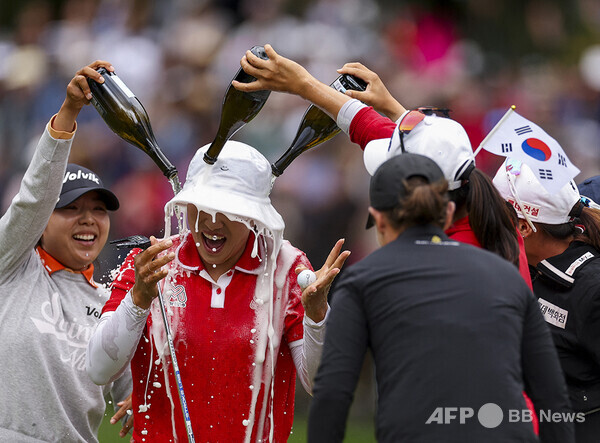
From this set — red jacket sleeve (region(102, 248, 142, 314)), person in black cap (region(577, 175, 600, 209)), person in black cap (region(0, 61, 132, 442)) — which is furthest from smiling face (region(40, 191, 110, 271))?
person in black cap (region(577, 175, 600, 209))

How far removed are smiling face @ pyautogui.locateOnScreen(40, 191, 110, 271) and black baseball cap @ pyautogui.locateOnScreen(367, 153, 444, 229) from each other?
5.97ft

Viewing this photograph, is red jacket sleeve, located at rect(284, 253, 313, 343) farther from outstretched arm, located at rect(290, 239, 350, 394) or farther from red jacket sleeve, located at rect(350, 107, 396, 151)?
red jacket sleeve, located at rect(350, 107, 396, 151)

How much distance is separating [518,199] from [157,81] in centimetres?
644

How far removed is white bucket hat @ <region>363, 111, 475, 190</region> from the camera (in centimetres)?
319

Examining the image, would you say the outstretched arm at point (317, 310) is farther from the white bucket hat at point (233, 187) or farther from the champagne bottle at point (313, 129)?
the champagne bottle at point (313, 129)

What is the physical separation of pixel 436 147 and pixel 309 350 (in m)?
0.94

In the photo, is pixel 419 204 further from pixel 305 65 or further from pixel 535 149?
pixel 305 65

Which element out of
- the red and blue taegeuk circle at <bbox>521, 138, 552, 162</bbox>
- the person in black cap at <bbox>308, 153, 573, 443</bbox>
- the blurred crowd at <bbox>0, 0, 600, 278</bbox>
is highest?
the blurred crowd at <bbox>0, 0, 600, 278</bbox>

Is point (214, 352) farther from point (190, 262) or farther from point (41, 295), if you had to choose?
point (41, 295)

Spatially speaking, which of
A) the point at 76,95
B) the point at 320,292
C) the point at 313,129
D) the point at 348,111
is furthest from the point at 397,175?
the point at 76,95

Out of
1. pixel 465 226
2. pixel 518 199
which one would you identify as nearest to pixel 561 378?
pixel 465 226

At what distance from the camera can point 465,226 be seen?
10.7 ft

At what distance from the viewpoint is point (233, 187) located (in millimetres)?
3703

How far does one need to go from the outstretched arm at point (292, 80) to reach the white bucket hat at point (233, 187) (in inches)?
16.0
